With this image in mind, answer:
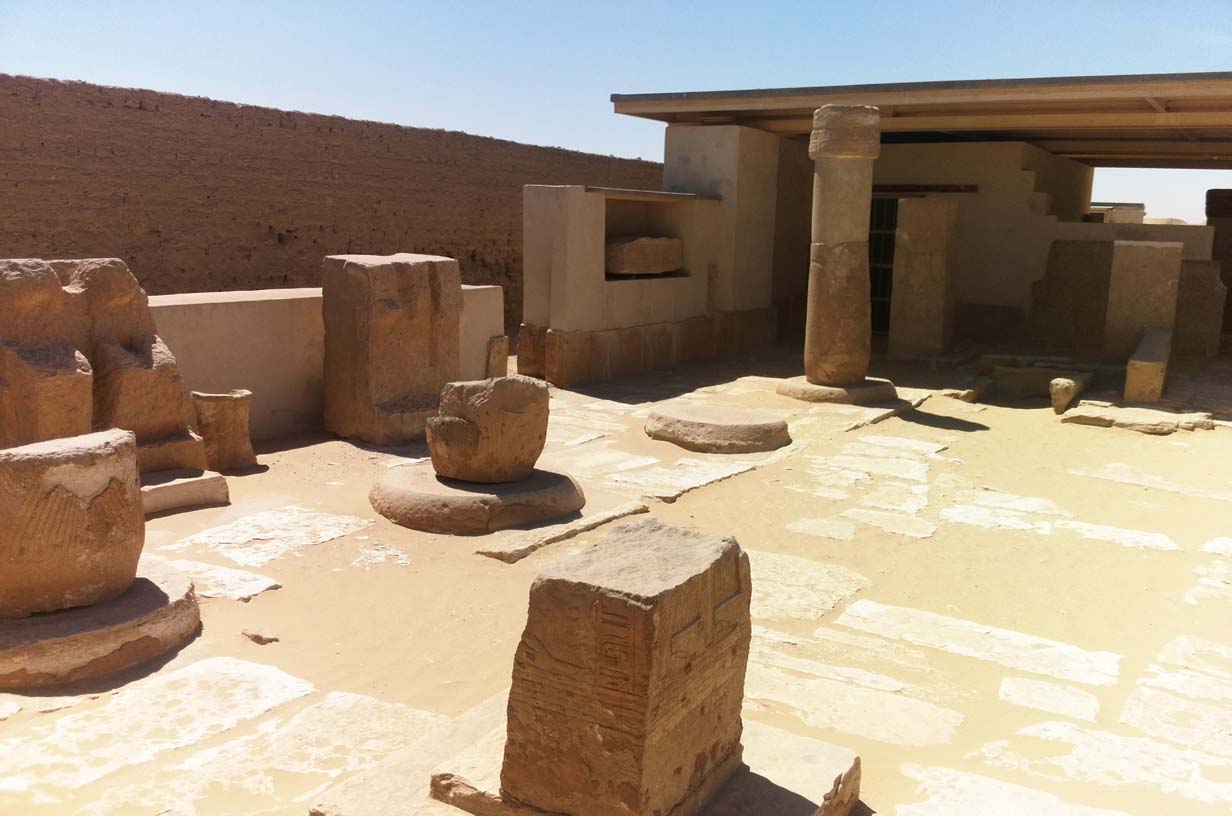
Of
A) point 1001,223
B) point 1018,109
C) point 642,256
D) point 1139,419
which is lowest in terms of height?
point 1139,419

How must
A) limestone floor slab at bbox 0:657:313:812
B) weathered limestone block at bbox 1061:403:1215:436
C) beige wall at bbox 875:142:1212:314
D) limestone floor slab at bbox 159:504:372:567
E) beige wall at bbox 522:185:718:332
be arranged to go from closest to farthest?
1. limestone floor slab at bbox 0:657:313:812
2. limestone floor slab at bbox 159:504:372:567
3. weathered limestone block at bbox 1061:403:1215:436
4. beige wall at bbox 522:185:718:332
5. beige wall at bbox 875:142:1212:314

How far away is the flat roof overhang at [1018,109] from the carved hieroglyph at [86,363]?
8.35m

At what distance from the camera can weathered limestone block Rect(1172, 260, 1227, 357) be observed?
12.9 meters

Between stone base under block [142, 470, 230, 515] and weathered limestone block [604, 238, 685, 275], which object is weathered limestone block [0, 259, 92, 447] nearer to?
stone base under block [142, 470, 230, 515]

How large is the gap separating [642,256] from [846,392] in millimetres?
3202

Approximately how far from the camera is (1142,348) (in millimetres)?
10633

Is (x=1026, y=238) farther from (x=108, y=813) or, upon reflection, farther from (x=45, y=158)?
(x=108, y=813)

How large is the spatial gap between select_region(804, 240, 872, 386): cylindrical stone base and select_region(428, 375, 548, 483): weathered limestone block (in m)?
4.88

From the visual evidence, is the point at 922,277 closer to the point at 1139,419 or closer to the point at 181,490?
the point at 1139,419

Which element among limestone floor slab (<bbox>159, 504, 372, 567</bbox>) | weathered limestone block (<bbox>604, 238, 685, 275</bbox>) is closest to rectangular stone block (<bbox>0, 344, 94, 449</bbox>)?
limestone floor slab (<bbox>159, 504, 372, 567</bbox>)

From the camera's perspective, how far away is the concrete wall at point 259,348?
7570 mm

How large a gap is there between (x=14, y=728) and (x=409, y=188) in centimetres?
1246

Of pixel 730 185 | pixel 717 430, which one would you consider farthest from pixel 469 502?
pixel 730 185

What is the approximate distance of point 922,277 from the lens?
42.8 feet
